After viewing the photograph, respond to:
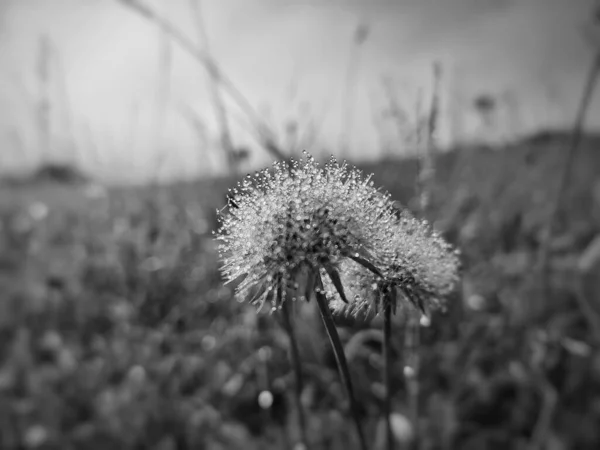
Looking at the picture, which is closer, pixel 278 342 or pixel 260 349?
pixel 260 349

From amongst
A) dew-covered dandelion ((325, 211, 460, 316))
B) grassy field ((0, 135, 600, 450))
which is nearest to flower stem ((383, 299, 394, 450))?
dew-covered dandelion ((325, 211, 460, 316))

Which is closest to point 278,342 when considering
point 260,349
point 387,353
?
point 260,349

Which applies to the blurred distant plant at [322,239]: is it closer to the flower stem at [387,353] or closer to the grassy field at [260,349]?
the flower stem at [387,353]

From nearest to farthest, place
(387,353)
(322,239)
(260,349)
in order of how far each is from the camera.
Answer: (322,239), (387,353), (260,349)

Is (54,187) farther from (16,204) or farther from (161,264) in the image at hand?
(161,264)

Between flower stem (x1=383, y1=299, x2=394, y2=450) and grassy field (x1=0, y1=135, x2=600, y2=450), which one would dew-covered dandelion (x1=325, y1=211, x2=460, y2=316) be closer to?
flower stem (x1=383, y1=299, x2=394, y2=450)

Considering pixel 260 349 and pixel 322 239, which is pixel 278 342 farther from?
pixel 322 239
